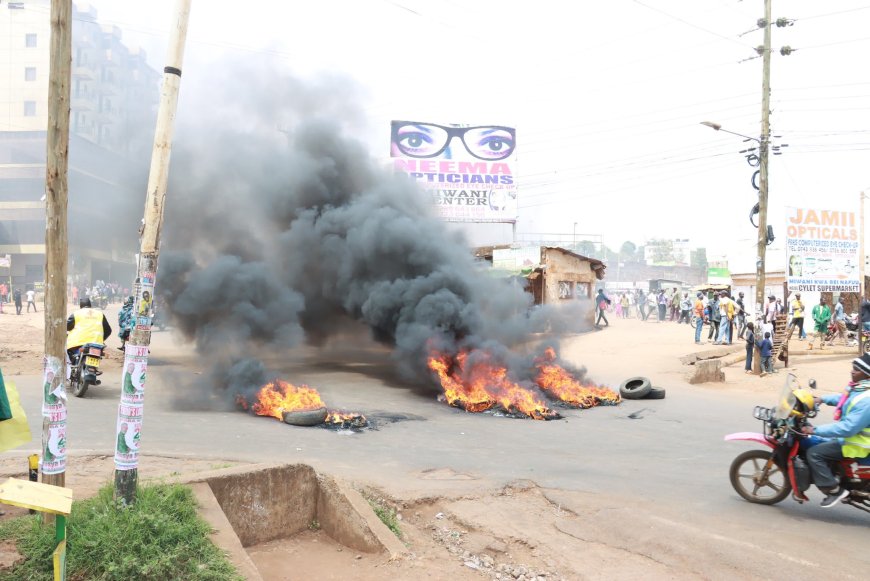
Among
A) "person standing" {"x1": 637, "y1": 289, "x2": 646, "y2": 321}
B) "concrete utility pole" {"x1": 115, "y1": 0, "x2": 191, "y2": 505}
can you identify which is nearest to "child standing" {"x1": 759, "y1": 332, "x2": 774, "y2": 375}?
"concrete utility pole" {"x1": 115, "y1": 0, "x2": 191, "y2": 505}

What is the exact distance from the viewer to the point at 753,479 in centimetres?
565

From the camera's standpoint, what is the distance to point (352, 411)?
31.0ft

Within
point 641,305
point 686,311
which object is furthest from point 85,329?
point 641,305

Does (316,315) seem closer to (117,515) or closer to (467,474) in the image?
(467,474)

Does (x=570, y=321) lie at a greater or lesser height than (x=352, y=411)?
greater

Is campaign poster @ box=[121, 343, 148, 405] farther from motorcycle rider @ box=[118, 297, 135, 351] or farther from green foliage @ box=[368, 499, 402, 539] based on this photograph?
motorcycle rider @ box=[118, 297, 135, 351]

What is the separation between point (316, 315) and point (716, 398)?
974 centimetres

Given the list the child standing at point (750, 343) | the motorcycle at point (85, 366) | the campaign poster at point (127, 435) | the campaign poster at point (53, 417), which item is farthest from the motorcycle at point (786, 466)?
the child standing at point (750, 343)

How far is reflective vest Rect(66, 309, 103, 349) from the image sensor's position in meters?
9.48

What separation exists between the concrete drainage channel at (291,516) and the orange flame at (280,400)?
3754 mm

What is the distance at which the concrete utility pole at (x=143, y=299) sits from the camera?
3.70m

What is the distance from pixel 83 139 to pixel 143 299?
20384mm

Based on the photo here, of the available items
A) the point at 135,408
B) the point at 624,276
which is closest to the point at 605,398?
the point at 135,408

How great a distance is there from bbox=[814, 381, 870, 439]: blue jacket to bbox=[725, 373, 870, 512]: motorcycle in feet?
0.69
